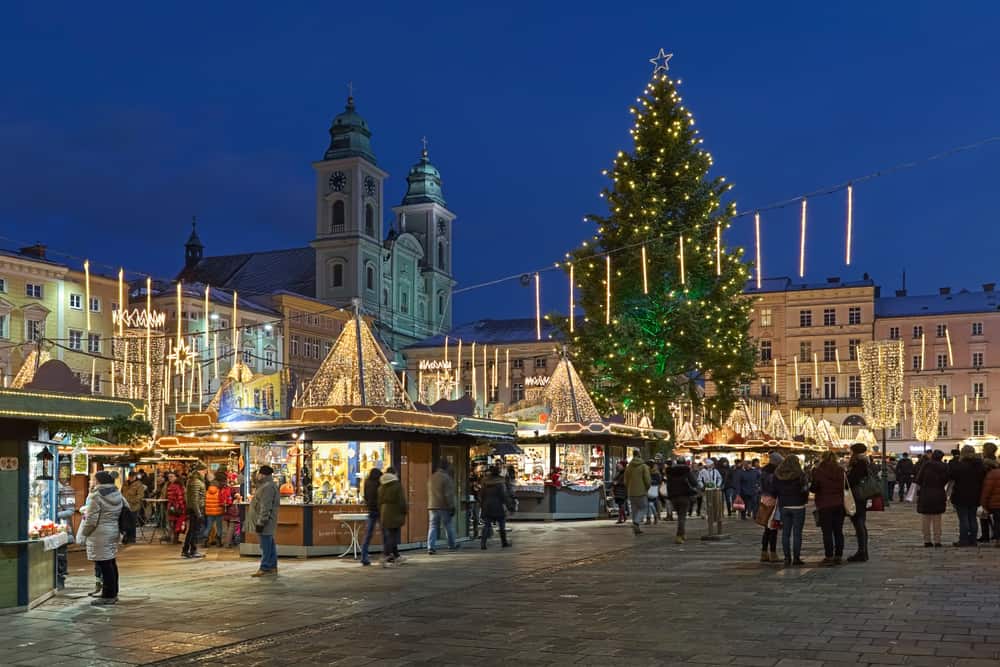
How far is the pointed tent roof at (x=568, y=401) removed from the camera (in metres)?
32.5

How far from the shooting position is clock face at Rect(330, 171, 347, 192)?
96.7 metres

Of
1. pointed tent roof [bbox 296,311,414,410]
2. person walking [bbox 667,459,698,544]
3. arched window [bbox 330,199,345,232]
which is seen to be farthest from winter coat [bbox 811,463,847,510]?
arched window [bbox 330,199,345,232]

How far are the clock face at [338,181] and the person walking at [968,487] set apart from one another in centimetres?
8155

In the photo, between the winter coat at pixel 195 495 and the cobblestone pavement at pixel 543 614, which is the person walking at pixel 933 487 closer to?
the cobblestone pavement at pixel 543 614

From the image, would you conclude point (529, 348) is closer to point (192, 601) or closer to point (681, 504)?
point (681, 504)

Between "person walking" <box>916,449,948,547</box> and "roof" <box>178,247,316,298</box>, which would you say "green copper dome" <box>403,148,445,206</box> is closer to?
"roof" <box>178,247,316,298</box>

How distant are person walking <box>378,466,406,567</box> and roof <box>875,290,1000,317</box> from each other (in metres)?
75.6

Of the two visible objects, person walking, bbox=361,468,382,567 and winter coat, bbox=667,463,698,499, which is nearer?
person walking, bbox=361,468,382,567

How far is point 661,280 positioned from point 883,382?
929 centimetres

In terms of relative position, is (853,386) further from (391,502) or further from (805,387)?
(391,502)

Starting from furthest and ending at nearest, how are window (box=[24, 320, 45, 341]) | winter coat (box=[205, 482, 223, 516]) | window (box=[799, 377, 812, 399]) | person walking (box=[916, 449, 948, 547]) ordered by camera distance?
window (box=[799, 377, 812, 399]) < window (box=[24, 320, 45, 341]) < winter coat (box=[205, 482, 223, 516]) < person walking (box=[916, 449, 948, 547])

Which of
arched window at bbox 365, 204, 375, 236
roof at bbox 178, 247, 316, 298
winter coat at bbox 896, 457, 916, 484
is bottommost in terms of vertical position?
winter coat at bbox 896, 457, 916, 484

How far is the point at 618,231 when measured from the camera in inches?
1435

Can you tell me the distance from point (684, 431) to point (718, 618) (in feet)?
110
